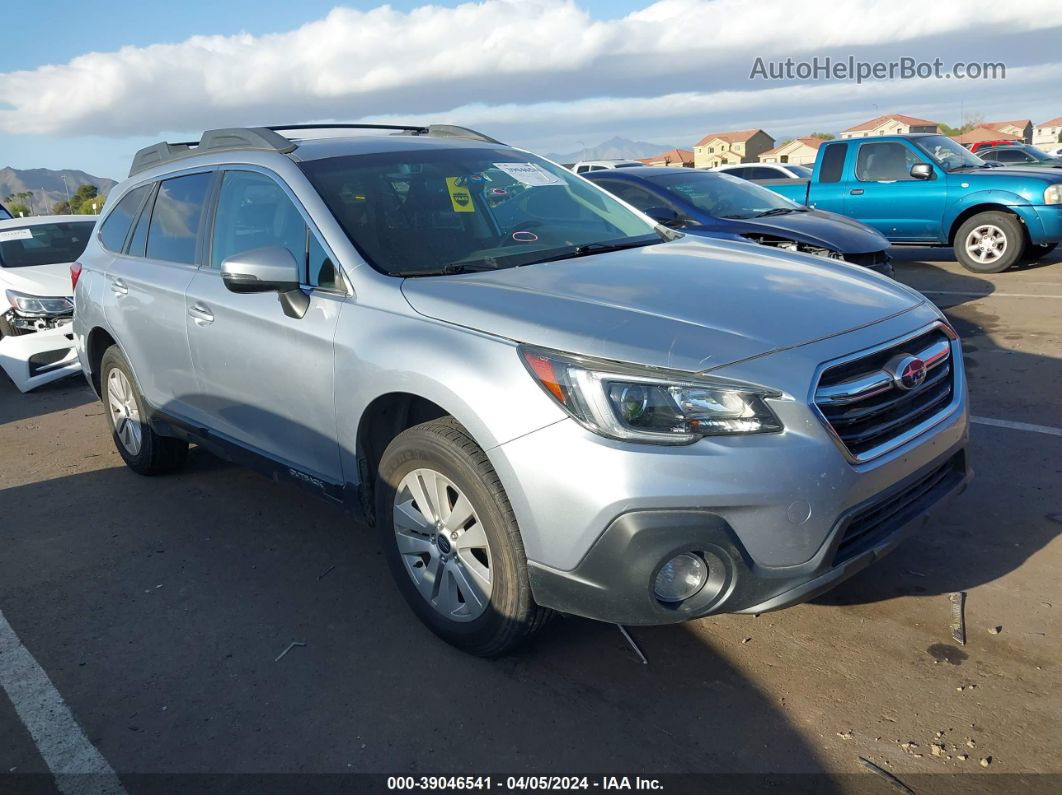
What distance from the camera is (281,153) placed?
399cm

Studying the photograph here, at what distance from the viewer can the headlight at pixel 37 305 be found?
834 centimetres

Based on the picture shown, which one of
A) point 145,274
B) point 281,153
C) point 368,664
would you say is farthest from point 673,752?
point 145,274

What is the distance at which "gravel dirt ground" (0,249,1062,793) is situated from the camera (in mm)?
2699

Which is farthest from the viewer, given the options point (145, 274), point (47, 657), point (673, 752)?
point (145, 274)

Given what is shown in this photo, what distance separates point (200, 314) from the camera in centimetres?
423

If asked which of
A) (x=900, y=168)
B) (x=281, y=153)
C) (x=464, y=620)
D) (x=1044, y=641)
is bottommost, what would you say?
(x=1044, y=641)

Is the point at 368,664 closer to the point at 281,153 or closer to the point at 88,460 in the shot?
the point at 281,153

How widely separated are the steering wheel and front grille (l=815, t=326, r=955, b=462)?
158 centimetres

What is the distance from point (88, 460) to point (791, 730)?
498cm

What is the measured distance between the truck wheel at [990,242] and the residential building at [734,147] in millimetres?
64385

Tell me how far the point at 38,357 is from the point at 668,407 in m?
6.80

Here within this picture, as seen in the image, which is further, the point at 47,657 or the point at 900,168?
the point at 900,168

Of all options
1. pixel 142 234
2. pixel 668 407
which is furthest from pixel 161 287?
pixel 668 407

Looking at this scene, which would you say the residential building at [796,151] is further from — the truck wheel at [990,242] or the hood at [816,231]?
the hood at [816,231]
